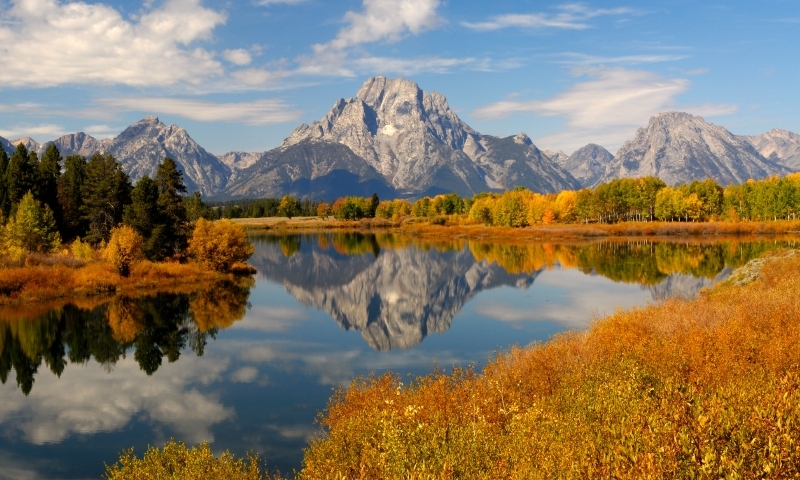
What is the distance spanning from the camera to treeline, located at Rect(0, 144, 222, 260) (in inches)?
3046

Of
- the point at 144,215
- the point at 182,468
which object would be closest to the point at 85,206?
the point at 144,215

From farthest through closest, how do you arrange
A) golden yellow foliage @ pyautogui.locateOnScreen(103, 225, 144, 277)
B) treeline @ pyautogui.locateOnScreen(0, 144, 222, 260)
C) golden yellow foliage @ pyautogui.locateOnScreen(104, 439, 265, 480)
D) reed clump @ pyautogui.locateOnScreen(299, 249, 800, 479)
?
1. treeline @ pyautogui.locateOnScreen(0, 144, 222, 260)
2. golden yellow foliage @ pyautogui.locateOnScreen(103, 225, 144, 277)
3. golden yellow foliage @ pyautogui.locateOnScreen(104, 439, 265, 480)
4. reed clump @ pyautogui.locateOnScreen(299, 249, 800, 479)

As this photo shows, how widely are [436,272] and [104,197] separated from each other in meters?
54.9

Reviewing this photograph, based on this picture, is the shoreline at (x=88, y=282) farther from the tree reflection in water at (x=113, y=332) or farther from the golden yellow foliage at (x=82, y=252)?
the tree reflection in water at (x=113, y=332)

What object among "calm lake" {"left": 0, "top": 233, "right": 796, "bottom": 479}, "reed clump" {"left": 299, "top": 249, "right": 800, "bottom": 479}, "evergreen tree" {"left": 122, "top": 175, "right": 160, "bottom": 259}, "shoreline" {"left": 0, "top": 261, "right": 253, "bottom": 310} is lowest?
"calm lake" {"left": 0, "top": 233, "right": 796, "bottom": 479}

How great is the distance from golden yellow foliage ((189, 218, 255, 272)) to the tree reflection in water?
686 inches

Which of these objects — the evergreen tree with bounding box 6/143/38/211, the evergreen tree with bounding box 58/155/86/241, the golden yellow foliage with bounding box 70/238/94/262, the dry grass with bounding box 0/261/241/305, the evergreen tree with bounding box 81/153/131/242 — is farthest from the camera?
the evergreen tree with bounding box 58/155/86/241

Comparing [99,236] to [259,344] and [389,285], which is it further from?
[259,344]

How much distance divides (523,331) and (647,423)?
115 ft

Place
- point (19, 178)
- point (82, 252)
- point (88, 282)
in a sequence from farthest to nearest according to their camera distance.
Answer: point (19, 178) < point (82, 252) < point (88, 282)

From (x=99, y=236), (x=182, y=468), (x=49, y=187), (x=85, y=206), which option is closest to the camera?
(x=182, y=468)

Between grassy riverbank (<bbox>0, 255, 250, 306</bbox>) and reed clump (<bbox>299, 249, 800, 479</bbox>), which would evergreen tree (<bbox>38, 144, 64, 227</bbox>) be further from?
reed clump (<bbox>299, 249, 800, 479</bbox>)

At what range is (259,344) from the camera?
157ft

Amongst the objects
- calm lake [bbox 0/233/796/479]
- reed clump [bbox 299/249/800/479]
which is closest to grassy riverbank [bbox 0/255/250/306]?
calm lake [bbox 0/233/796/479]
